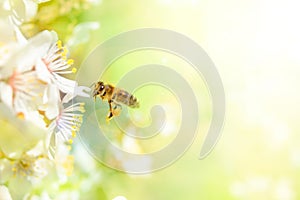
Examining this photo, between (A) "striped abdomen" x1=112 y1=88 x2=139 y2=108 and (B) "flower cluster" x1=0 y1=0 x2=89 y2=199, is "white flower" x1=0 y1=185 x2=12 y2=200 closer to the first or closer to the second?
(B) "flower cluster" x1=0 y1=0 x2=89 y2=199

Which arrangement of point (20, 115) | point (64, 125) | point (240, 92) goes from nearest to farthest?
1. point (20, 115)
2. point (64, 125)
3. point (240, 92)

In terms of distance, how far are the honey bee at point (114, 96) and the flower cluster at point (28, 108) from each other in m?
0.07

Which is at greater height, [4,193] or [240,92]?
[240,92]

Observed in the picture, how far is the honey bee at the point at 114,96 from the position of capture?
82 cm

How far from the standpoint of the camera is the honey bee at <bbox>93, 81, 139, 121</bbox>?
82 centimetres

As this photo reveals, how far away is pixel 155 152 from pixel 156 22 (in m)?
0.47

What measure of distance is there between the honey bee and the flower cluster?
0.07 m

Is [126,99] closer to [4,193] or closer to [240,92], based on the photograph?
[4,193]

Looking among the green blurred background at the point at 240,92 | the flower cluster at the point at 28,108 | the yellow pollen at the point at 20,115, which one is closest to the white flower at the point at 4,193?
the flower cluster at the point at 28,108

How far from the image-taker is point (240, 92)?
164 centimetres

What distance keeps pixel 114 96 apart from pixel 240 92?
0.89 meters

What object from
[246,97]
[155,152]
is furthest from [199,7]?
[155,152]

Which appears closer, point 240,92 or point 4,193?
point 4,193

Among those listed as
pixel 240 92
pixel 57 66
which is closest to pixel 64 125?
pixel 57 66
